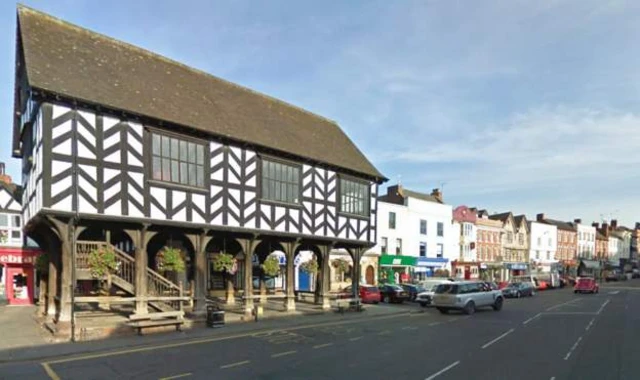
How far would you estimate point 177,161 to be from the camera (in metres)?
19.8

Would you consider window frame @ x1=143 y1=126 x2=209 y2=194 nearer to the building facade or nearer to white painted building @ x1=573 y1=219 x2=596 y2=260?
the building facade

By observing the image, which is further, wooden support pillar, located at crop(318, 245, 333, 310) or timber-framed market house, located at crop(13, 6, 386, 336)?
wooden support pillar, located at crop(318, 245, 333, 310)

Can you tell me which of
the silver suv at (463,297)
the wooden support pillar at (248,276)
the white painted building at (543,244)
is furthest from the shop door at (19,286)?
the white painted building at (543,244)

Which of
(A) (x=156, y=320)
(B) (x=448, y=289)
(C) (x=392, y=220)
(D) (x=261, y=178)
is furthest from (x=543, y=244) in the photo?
(A) (x=156, y=320)

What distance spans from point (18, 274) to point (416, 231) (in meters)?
36.9

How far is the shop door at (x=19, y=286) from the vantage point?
30234 millimetres

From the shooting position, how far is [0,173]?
3666 cm

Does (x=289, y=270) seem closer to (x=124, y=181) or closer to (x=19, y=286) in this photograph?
(x=124, y=181)

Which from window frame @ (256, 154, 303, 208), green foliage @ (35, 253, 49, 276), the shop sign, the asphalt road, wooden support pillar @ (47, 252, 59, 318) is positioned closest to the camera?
the asphalt road

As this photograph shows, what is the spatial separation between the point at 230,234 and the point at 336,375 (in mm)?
12268

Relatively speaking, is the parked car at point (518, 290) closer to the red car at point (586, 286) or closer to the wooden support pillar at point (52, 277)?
the red car at point (586, 286)

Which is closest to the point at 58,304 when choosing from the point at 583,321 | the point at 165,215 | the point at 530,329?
the point at 165,215

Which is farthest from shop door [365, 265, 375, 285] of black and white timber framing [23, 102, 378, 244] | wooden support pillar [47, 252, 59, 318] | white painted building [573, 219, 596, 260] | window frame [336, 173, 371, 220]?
white painted building [573, 219, 596, 260]

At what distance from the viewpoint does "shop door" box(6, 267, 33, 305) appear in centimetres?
3023
